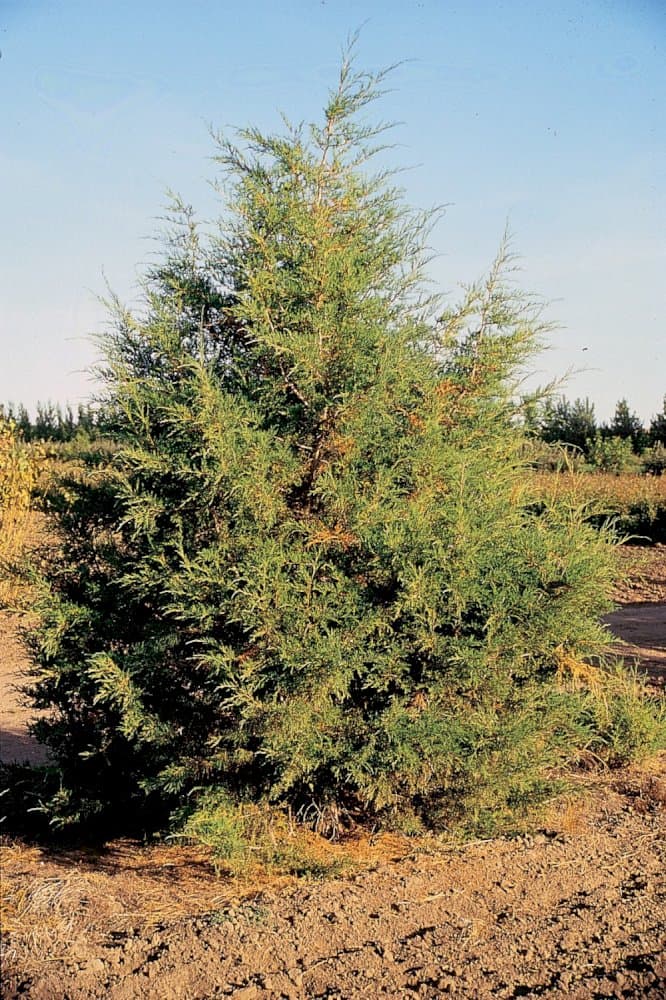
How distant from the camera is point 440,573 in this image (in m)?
4.55

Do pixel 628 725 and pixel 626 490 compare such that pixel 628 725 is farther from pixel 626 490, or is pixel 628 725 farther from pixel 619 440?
pixel 619 440

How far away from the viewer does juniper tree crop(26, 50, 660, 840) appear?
4523 millimetres

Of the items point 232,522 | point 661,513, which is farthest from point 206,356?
point 661,513

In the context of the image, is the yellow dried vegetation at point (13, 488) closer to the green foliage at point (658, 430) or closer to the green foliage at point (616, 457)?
the green foliage at point (616, 457)

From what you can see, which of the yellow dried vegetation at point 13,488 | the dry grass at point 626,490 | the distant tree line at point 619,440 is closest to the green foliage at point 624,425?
the distant tree line at point 619,440

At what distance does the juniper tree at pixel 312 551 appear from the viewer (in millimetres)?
4523

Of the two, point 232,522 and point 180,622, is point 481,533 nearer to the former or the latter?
point 232,522

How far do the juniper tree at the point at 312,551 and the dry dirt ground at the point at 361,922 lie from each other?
363mm

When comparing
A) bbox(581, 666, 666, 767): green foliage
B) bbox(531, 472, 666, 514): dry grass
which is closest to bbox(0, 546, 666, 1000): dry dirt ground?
bbox(581, 666, 666, 767): green foliage

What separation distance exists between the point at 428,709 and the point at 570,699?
2.89ft

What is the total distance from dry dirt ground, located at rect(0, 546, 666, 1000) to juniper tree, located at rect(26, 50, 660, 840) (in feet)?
1.19

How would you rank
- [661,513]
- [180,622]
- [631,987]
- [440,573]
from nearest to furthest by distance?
[631,987]
[440,573]
[180,622]
[661,513]

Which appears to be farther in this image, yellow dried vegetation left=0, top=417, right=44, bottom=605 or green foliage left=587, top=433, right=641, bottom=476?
green foliage left=587, top=433, right=641, bottom=476

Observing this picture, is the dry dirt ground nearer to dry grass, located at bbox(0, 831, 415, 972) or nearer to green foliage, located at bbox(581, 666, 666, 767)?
dry grass, located at bbox(0, 831, 415, 972)
